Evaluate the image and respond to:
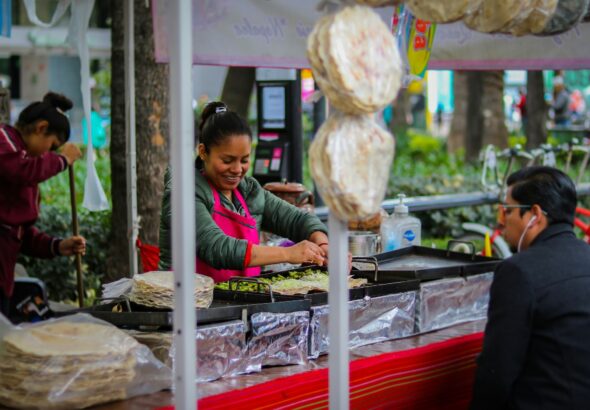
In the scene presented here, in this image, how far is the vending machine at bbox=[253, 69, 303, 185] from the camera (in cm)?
669

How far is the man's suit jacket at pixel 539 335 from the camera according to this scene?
2.91 metres

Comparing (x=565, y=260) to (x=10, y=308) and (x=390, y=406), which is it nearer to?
(x=390, y=406)

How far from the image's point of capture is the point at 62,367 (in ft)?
8.48

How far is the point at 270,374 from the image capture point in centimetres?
305

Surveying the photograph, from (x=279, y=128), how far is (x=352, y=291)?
3627 millimetres

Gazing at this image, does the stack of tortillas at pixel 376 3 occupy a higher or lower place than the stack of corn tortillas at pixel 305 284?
higher

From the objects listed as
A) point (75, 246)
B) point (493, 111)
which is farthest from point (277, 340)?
point (493, 111)

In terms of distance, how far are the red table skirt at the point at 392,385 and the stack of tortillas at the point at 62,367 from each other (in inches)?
11.5

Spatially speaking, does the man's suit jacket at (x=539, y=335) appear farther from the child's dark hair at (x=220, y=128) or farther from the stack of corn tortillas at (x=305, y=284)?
the child's dark hair at (x=220, y=128)

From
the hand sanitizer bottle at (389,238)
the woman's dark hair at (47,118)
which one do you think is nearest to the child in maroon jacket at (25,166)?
the woman's dark hair at (47,118)

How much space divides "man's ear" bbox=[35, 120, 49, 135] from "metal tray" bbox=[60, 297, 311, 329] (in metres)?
2.10

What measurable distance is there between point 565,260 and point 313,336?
0.94 metres

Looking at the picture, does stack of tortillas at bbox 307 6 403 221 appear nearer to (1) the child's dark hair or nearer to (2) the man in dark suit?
(2) the man in dark suit

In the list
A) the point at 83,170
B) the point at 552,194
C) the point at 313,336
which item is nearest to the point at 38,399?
the point at 313,336
